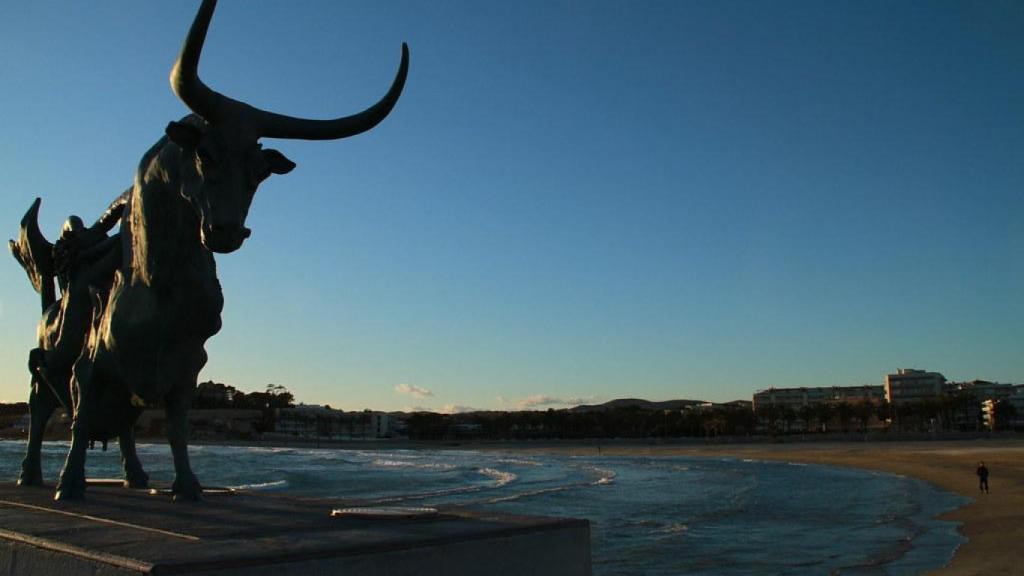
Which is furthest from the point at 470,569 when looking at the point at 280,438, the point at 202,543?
the point at 280,438

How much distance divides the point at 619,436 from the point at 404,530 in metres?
163

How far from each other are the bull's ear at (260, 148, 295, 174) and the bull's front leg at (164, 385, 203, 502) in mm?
1706

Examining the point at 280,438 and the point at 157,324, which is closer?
the point at 157,324

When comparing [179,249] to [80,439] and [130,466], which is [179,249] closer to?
[80,439]

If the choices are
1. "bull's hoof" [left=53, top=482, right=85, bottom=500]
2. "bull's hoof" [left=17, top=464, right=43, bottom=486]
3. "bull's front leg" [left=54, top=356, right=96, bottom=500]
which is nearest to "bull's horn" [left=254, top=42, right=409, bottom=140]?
"bull's front leg" [left=54, top=356, right=96, bottom=500]

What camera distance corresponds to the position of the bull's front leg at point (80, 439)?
518 centimetres

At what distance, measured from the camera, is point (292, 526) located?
3.77 metres

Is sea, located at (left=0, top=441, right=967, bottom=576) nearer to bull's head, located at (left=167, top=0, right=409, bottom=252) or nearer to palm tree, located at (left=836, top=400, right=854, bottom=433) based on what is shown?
bull's head, located at (left=167, top=0, right=409, bottom=252)

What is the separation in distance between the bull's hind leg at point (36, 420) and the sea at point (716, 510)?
159 centimetres

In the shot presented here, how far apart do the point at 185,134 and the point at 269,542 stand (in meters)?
1.97

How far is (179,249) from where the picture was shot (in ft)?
15.4

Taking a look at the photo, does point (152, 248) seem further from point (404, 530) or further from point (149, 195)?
point (404, 530)

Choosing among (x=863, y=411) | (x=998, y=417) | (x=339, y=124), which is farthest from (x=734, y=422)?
(x=339, y=124)

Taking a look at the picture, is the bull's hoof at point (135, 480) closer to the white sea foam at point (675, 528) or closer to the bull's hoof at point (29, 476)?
the bull's hoof at point (29, 476)
